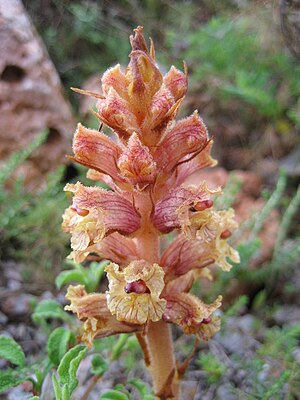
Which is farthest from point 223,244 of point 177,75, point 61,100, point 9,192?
point 61,100

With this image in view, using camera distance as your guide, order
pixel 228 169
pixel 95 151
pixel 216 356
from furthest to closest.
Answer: pixel 228 169 < pixel 216 356 < pixel 95 151

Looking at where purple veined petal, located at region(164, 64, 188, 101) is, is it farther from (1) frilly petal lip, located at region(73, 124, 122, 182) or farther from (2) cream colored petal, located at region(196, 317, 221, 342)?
(2) cream colored petal, located at region(196, 317, 221, 342)

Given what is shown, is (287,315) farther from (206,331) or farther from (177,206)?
(177,206)

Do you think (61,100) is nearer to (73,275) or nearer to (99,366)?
(73,275)

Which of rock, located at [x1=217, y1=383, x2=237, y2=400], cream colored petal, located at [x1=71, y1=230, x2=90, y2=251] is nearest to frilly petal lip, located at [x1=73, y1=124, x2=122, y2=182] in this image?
cream colored petal, located at [x1=71, y1=230, x2=90, y2=251]

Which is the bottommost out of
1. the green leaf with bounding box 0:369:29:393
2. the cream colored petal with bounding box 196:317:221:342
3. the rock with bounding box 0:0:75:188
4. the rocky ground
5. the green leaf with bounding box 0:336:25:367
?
the rocky ground

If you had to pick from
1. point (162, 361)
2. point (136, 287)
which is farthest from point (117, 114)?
point (162, 361)
